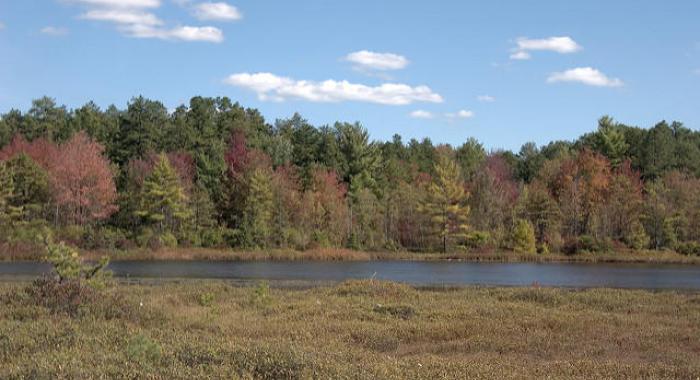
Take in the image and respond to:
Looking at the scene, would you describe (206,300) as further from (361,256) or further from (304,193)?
(304,193)

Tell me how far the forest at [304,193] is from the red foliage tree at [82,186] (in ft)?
0.49

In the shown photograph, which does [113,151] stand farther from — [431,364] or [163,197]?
[431,364]

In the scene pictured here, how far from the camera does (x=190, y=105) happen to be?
103375mm

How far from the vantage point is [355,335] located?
19.0m

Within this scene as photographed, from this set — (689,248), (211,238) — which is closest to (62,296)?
(211,238)

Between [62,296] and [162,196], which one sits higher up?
[162,196]

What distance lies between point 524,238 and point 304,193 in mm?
25810

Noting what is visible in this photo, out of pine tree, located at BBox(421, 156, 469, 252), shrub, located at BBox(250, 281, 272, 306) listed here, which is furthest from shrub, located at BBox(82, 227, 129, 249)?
shrub, located at BBox(250, 281, 272, 306)

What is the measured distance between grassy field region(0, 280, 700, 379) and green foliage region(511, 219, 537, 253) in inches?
1808

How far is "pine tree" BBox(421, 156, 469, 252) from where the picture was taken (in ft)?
263

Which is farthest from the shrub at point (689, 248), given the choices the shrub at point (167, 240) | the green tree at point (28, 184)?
the green tree at point (28, 184)

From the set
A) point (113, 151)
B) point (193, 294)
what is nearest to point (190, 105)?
point (113, 151)

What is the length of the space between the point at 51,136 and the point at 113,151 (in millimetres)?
10387

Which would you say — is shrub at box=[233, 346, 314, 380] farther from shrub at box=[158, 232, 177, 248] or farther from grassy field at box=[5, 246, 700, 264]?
shrub at box=[158, 232, 177, 248]
